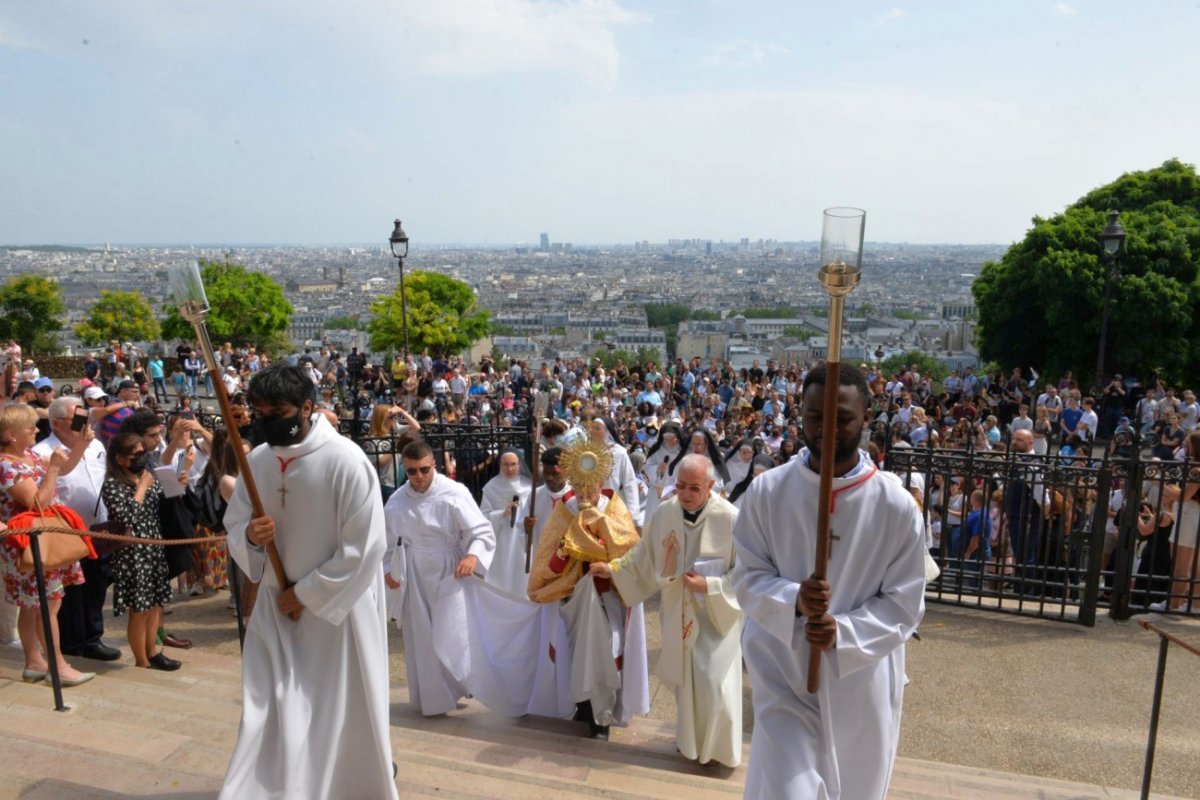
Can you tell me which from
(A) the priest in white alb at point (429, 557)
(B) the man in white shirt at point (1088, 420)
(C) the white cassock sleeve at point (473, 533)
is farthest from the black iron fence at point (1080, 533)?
(B) the man in white shirt at point (1088, 420)

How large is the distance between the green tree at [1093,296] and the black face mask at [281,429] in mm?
25855

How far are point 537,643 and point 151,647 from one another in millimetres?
2310

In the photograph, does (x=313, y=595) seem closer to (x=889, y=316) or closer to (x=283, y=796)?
(x=283, y=796)

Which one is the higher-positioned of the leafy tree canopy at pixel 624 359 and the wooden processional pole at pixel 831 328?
the wooden processional pole at pixel 831 328

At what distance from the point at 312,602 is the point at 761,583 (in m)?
1.74

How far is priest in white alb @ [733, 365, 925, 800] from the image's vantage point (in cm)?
327

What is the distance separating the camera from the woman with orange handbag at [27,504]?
4984mm

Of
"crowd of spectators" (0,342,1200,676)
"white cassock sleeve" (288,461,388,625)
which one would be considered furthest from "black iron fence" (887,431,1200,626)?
"white cassock sleeve" (288,461,388,625)

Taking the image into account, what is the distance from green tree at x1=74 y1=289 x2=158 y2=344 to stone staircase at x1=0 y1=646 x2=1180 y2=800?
226ft

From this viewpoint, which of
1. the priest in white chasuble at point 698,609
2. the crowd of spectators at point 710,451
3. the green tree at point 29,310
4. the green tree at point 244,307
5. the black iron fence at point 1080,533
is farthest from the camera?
the green tree at point 244,307

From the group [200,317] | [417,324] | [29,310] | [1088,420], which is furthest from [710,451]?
[29,310]

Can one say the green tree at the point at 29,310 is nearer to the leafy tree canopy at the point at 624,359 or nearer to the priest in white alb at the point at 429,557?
the leafy tree canopy at the point at 624,359

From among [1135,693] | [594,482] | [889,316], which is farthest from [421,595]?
[889,316]

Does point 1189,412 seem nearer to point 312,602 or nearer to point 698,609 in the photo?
point 698,609
